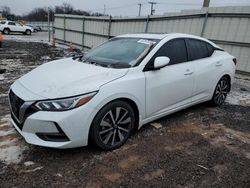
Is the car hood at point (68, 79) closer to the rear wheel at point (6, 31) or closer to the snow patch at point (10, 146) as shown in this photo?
the snow patch at point (10, 146)

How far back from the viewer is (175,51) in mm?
4047

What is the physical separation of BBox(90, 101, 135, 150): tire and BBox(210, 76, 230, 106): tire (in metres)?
2.42

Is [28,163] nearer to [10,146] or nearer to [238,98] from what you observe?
[10,146]

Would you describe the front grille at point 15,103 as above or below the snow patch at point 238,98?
above

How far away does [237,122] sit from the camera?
4.50 metres

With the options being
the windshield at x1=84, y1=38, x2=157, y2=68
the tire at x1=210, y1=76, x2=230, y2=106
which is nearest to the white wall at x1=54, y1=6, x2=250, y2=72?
the tire at x1=210, y1=76, x2=230, y2=106

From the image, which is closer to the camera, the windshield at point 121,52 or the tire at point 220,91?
the windshield at point 121,52

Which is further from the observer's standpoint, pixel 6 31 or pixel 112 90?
pixel 6 31

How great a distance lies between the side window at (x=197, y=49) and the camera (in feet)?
14.3

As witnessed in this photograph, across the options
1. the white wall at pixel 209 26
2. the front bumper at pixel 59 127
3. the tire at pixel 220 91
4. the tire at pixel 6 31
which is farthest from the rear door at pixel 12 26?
the front bumper at pixel 59 127

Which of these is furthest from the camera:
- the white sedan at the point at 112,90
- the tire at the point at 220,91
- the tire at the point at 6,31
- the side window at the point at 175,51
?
the tire at the point at 6,31

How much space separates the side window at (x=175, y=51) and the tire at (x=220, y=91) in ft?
4.43

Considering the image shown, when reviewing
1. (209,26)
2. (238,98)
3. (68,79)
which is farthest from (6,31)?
(68,79)

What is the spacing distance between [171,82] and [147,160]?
52.7 inches
